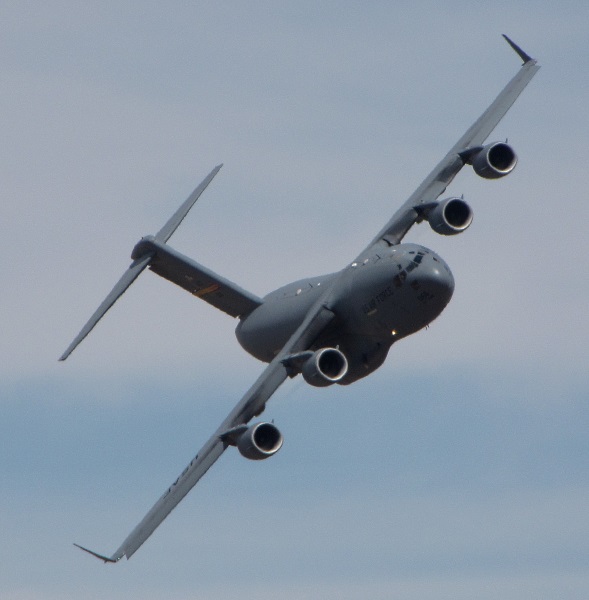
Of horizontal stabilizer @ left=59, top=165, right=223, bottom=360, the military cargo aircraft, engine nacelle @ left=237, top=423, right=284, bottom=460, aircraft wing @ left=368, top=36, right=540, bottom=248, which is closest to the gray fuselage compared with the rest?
the military cargo aircraft

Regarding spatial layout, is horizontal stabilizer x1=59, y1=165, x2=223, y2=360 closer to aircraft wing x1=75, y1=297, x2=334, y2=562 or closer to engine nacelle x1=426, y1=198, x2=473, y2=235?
aircraft wing x1=75, y1=297, x2=334, y2=562

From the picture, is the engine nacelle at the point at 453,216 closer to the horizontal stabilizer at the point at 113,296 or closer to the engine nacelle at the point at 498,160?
the engine nacelle at the point at 498,160

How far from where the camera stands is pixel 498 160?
56.1m

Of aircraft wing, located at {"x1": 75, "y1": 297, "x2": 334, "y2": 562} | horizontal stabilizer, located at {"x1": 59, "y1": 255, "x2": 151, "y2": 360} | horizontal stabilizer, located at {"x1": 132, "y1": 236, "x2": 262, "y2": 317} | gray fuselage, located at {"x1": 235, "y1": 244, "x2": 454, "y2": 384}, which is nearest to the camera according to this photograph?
gray fuselage, located at {"x1": 235, "y1": 244, "x2": 454, "y2": 384}

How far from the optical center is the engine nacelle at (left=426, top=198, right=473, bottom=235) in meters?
54.3

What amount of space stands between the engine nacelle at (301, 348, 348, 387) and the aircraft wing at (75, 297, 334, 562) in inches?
58.9

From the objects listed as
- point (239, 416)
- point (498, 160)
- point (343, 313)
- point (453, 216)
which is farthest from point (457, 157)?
point (239, 416)

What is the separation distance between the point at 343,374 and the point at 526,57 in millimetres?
13967

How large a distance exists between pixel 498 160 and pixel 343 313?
634cm

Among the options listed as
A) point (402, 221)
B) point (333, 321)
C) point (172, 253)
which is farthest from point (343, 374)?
point (172, 253)

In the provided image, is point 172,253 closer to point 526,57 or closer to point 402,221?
point 402,221

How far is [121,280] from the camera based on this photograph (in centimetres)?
5991

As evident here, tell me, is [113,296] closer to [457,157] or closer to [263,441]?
[263,441]

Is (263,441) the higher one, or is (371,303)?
(371,303)
